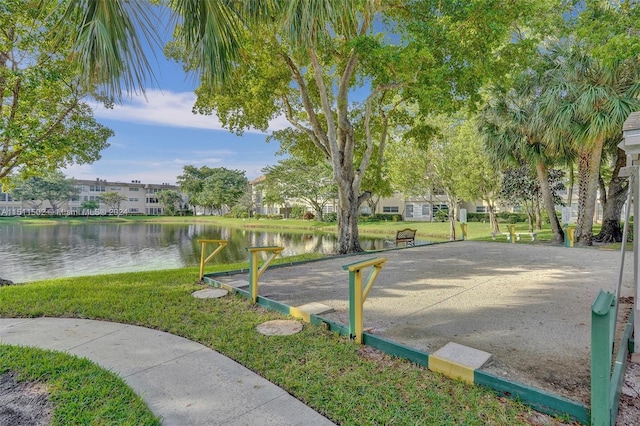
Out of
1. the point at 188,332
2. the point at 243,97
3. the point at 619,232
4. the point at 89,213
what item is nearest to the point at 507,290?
the point at 188,332

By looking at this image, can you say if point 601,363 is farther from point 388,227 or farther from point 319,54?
point 388,227

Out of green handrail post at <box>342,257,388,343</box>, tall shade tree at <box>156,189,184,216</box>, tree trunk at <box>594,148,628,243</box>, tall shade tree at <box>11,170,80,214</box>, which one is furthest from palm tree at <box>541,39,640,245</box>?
tall shade tree at <box>156,189,184,216</box>

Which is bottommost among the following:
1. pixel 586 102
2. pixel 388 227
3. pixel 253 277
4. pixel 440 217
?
pixel 388 227

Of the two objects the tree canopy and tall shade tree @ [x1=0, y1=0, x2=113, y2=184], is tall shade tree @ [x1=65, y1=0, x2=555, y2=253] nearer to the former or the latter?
tall shade tree @ [x1=0, y1=0, x2=113, y2=184]

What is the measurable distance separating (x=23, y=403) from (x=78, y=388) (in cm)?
35

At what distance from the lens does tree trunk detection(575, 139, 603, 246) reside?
11.9m

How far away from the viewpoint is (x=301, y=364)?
319 centimetres

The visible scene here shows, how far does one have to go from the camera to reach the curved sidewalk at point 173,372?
2451mm

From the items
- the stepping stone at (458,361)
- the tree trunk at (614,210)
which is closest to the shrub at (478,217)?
the tree trunk at (614,210)

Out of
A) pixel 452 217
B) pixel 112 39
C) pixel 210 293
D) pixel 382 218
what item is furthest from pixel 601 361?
pixel 382 218

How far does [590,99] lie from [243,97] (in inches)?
444

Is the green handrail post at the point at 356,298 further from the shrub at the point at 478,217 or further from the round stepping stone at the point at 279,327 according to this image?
the shrub at the point at 478,217

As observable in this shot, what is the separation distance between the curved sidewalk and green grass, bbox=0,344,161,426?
0.12 metres

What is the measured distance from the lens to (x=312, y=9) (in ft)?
10.1
